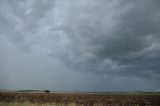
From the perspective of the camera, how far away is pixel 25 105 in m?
29.2

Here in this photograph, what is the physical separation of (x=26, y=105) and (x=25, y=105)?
0.36ft

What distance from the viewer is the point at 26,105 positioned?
1152 inches
